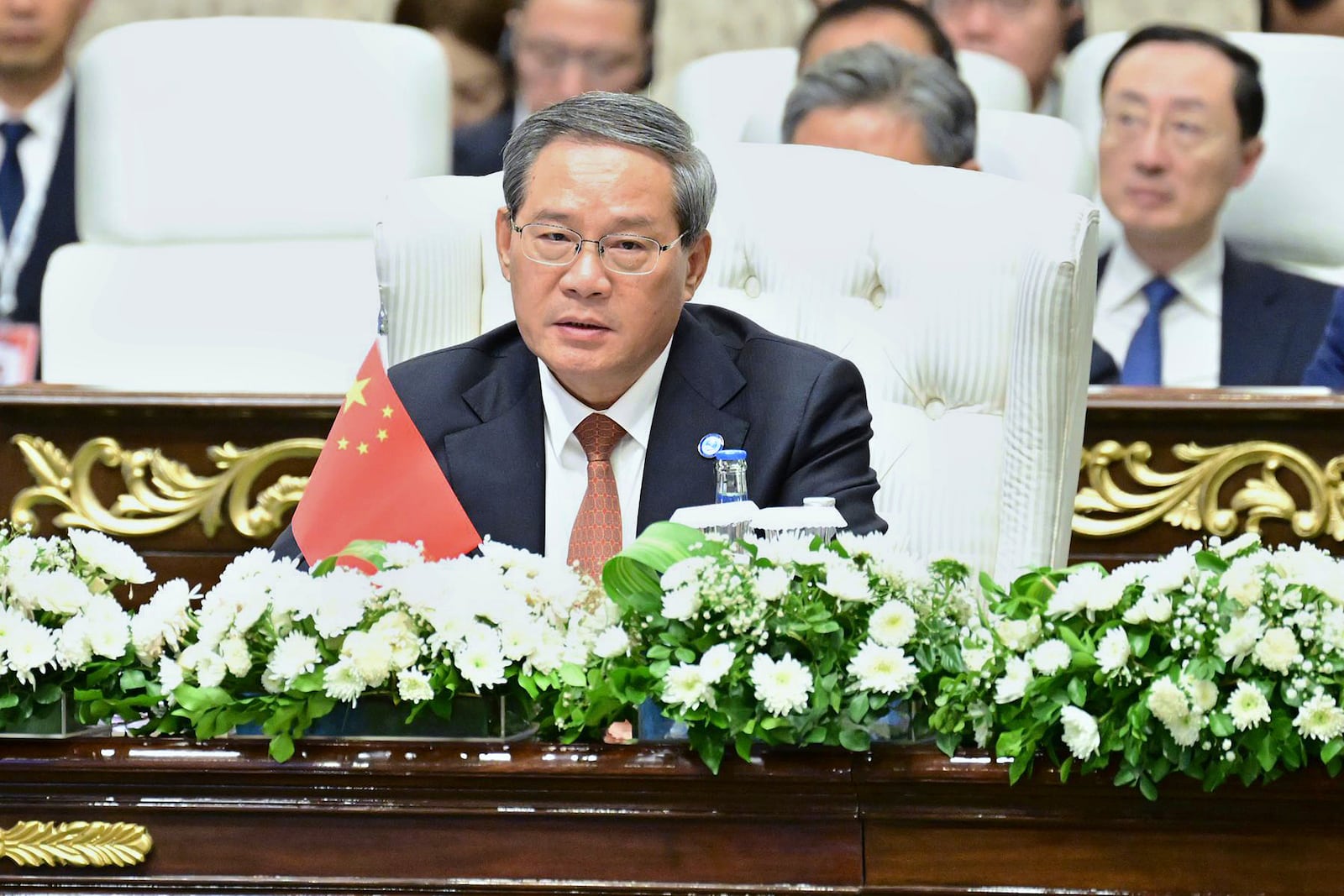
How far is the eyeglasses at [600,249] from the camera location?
2035 millimetres

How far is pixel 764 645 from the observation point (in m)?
1.28

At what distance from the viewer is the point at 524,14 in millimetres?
3918

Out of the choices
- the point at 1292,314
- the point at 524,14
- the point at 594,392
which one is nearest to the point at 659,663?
the point at 594,392

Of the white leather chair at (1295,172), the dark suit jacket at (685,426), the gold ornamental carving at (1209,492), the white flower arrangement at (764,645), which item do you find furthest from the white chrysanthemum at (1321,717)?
the white leather chair at (1295,172)

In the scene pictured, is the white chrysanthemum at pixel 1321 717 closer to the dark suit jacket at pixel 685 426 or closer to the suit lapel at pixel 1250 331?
Answer: the dark suit jacket at pixel 685 426

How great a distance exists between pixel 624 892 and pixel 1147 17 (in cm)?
316

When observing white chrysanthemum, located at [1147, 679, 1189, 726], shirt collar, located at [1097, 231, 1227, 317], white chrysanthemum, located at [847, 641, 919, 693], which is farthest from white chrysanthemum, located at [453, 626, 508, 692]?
shirt collar, located at [1097, 231, 1227, 317]

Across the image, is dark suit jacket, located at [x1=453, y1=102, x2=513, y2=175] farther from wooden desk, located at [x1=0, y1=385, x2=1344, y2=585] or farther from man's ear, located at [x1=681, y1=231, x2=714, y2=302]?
man's ear, located at [x1=681, y1=231, x2=714, y2=302]

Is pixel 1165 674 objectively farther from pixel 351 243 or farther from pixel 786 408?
pixel 351 243

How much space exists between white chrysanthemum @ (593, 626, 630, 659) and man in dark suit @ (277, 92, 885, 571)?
69 centimetres

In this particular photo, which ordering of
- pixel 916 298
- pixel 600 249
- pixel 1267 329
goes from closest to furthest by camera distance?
1. pixel 600 249
2. pixel 916 298
3. pixel 1267 329

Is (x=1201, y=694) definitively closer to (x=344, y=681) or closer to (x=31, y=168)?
(x=344, y=681)

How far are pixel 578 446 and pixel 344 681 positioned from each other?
93 cm

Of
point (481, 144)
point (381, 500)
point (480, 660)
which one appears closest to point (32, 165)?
point (481, 144)
